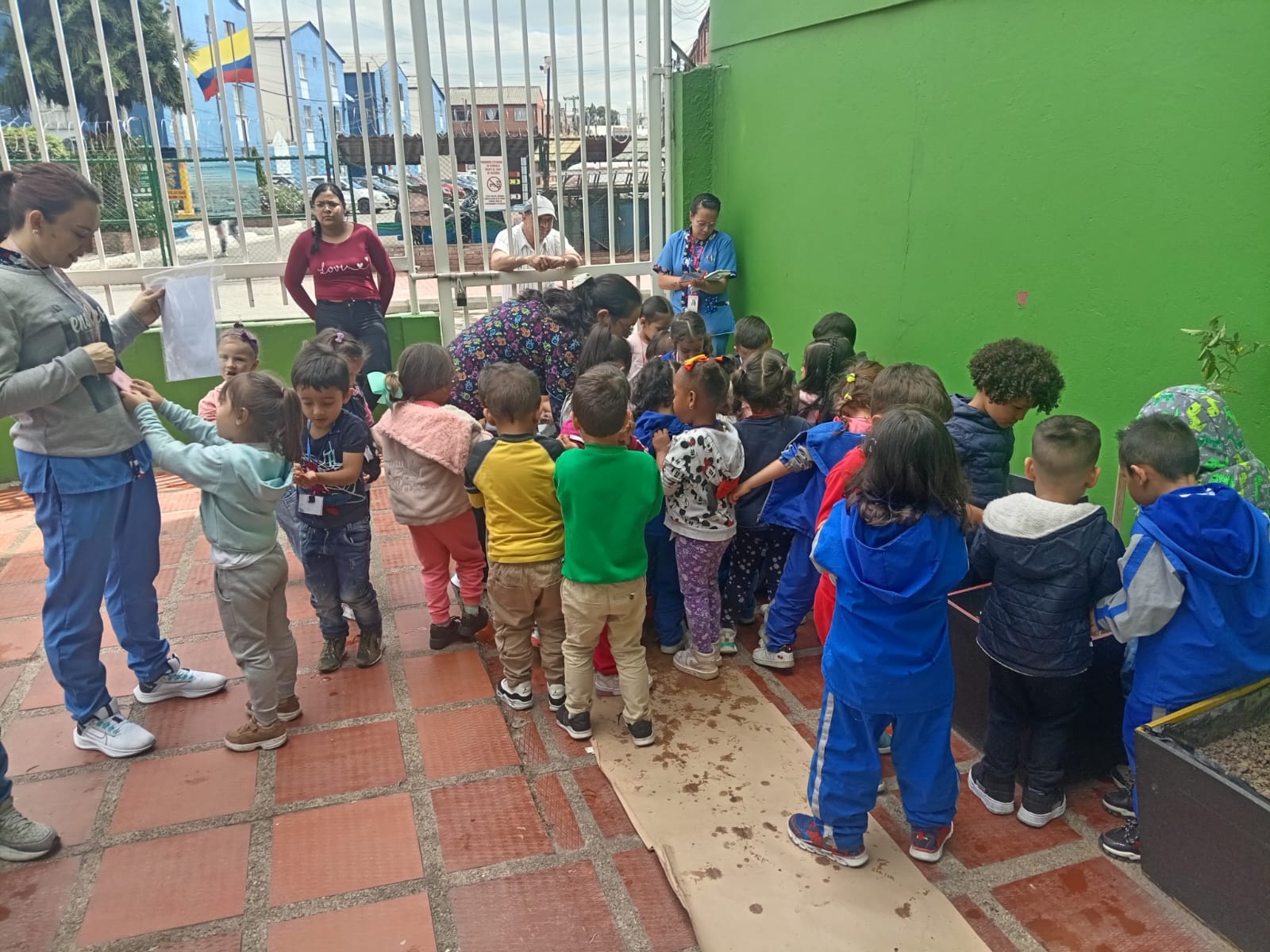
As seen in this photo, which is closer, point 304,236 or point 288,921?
point 288,921

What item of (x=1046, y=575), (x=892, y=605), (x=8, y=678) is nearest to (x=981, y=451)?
(x=1046, y=575)

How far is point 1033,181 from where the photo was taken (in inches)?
141

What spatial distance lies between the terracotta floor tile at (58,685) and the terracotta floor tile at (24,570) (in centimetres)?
99

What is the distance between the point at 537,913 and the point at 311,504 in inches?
62.9

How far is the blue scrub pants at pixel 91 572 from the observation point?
8.50ft

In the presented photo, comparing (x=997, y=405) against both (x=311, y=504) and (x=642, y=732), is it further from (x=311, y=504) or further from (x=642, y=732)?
(x=311, y=504)

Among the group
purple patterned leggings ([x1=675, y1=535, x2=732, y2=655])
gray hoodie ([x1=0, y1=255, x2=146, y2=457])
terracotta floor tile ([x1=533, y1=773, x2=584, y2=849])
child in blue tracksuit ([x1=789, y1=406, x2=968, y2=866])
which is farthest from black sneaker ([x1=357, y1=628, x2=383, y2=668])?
child in blue tracksuit ([x1=789, y1=406, x2=968, y2=866])

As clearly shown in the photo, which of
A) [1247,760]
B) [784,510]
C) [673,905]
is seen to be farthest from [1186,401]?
[673,905]

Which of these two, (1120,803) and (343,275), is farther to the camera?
(343,275)

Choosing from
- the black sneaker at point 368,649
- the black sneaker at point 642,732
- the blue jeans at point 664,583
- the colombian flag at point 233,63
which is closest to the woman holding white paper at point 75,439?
the black sneaker at point 368,649

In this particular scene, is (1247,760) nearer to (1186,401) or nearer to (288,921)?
(1186,401)

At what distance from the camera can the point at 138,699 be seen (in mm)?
3096

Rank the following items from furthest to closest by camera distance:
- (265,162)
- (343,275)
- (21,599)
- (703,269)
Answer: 1. (703,269)
2. (265,162)
3. (343,275)
4. (21,599)

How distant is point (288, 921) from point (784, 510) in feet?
6.64
